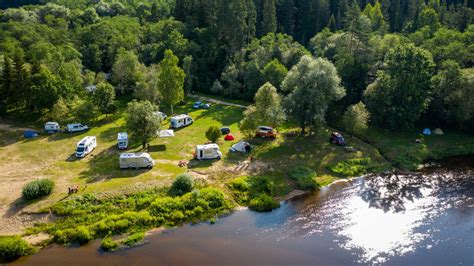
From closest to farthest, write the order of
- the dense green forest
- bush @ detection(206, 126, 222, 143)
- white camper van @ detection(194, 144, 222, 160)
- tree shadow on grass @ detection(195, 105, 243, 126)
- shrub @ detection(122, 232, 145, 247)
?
shrub @ detection(122, 232, 145, 247) < white camper van @ detection(194, 144, 222, 160) < bush @ detection(206, 126, 222, 143) < the dense green forest < tree shadow on grass @ detection(195, 105, 243, 126)

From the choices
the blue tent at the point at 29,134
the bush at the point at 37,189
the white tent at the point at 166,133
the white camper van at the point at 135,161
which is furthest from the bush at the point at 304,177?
the blue tent at the point at 29,134

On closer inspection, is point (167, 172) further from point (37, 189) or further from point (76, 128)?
point (76, 128)

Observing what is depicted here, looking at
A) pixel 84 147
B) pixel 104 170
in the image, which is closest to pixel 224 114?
pixel 84 147

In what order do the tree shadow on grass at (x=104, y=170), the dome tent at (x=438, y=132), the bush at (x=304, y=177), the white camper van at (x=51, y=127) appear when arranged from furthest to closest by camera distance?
the dome tent at (x=438, y=132), the white camper van at (x=51, y=127), the bush at (x=304, y=177), the tree shadow on grass at (x=104, y=170)

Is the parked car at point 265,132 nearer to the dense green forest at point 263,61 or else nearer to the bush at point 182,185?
the dense green forest at point 263,61

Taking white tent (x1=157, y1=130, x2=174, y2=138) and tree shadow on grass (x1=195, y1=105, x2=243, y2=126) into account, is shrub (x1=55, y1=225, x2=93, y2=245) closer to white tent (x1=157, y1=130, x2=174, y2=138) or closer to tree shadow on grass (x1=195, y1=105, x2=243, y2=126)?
white tent (x1=157, y1=130, x2=174, y2=138)

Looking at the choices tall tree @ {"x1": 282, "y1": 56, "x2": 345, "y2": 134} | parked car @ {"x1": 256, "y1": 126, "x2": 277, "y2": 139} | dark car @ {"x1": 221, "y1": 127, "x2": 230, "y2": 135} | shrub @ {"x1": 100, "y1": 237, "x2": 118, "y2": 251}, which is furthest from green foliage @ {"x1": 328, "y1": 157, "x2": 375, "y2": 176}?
shrub @ {"x1": 100, "y1": 237, "x2": 118, "y2": 251}
